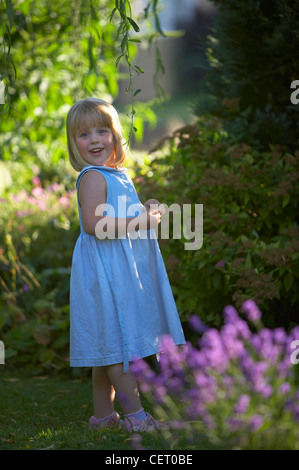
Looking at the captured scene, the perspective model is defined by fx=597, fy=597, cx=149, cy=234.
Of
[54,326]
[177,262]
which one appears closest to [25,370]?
[54,326]

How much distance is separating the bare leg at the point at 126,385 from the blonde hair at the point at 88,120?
0.96m

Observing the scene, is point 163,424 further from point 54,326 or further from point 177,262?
point 54,326

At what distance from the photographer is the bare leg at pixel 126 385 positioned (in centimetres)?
262

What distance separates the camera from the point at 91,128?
2771 mm

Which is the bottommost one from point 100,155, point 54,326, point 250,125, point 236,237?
point 54,326

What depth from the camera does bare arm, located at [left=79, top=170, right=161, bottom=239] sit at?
8.66ft

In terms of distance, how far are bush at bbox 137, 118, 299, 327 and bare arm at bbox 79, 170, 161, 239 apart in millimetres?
864

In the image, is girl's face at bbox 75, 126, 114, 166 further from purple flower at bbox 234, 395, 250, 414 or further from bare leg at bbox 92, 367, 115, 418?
purple flower at bbox 234, 395, 250, 414

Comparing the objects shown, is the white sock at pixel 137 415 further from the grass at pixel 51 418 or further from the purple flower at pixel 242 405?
the purple flower at pixel 242 405

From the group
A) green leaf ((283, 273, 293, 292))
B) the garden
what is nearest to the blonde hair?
the garden

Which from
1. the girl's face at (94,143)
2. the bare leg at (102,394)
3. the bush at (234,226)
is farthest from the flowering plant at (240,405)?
the bush at (234,226)

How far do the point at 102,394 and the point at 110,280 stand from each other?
0.57m
